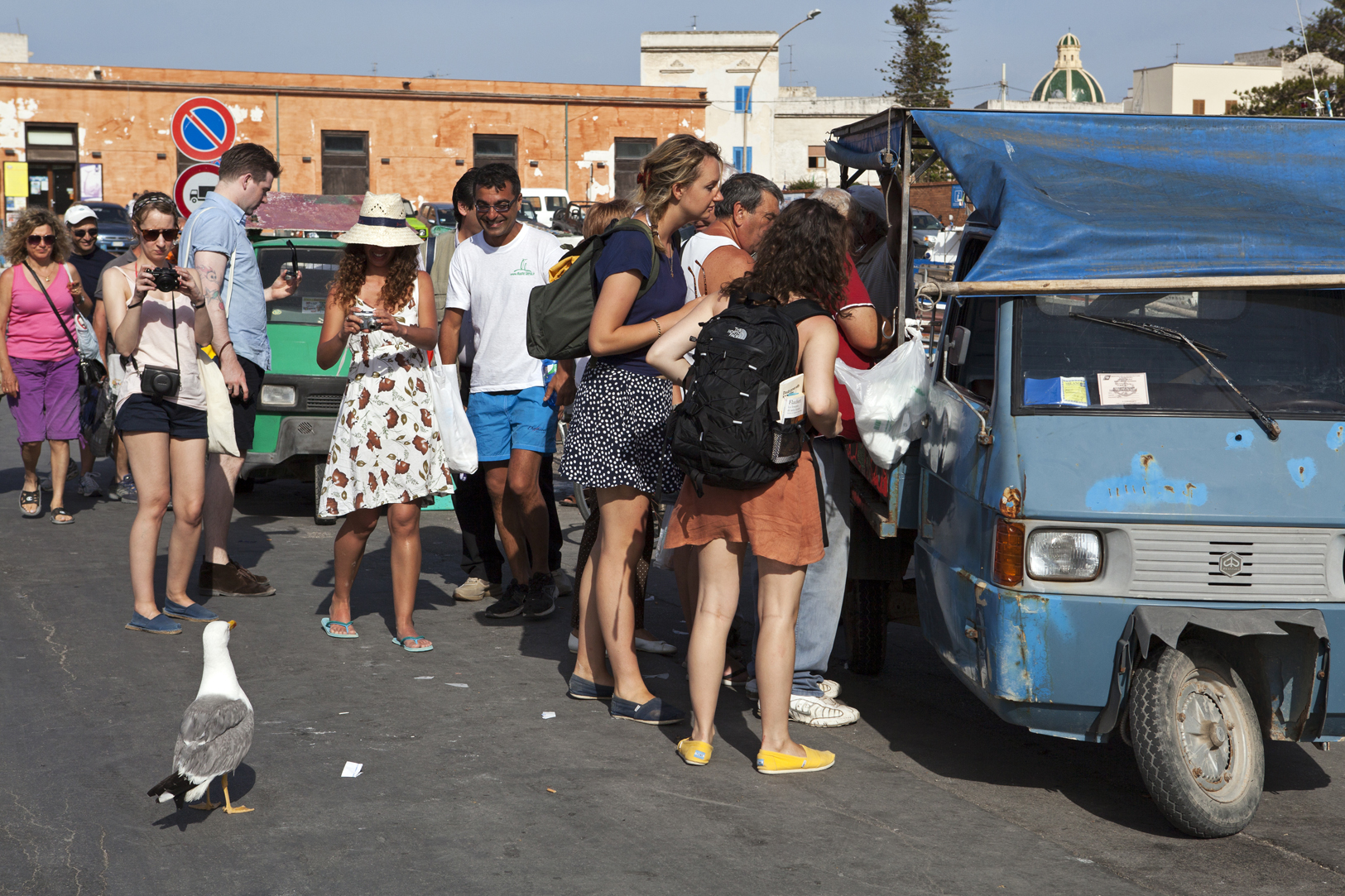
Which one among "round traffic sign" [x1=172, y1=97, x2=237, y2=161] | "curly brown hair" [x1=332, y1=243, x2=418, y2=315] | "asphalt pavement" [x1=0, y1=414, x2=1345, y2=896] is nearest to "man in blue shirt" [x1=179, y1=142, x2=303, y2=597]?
"asphalt pavement" [x1=0, y1=414, x2=1345, y2=896]

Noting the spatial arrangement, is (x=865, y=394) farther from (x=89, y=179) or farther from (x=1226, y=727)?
(x=89, y=179)

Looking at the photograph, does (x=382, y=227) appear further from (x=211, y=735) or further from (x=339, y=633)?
(x=211, y=735)

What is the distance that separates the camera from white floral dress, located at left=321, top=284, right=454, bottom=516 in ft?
18.8

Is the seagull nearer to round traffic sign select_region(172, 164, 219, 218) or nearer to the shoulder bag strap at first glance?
the shoulder bag strap

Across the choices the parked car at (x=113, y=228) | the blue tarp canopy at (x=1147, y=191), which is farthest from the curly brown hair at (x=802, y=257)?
the parked car at (x=113, y=228)

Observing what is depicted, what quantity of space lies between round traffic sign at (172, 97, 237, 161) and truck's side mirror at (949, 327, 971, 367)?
773 cm

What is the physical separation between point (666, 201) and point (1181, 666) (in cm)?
251

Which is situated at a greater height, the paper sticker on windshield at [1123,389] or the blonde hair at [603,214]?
the blonde hair at [603,214]

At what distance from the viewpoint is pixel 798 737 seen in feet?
16.1

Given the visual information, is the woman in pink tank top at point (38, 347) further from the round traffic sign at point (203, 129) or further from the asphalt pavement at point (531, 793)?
the asphalt pavement at point (531, 793)

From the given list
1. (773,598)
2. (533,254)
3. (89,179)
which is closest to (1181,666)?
(773,598)

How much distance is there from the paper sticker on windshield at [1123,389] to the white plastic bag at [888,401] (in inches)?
30.4

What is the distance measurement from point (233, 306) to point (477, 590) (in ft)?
6.53

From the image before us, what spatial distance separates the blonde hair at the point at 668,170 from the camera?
4.86m
